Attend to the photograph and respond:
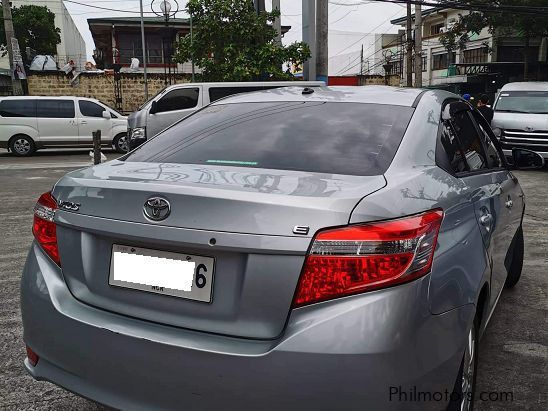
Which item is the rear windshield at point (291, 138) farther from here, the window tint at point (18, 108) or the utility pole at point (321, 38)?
the window tint at point (18, 108)

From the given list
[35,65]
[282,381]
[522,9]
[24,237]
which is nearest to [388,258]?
[282,381]

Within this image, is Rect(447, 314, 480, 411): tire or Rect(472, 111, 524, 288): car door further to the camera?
Rect(472, 111, 524, 288): car door

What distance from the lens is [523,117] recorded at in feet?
40.9

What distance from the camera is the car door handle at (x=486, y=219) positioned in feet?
7.79

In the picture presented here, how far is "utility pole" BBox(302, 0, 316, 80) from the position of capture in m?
12.9

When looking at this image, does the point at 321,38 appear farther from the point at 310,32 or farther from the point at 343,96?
the point at 343,96

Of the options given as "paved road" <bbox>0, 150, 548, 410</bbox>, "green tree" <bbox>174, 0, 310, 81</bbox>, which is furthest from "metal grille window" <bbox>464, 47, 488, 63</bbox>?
"paved road" <bbox>0, 150, 548, 410</bbox>

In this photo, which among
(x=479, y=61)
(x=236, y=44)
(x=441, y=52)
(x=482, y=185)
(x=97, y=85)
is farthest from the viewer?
(x=441, y=52)

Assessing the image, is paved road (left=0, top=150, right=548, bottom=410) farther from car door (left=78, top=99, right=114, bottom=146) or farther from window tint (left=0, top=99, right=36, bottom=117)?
window tint (left=0, top=99, right=36, bottom=117)

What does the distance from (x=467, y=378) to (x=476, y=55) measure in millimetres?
41033

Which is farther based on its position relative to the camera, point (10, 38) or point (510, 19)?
point (510, 19)

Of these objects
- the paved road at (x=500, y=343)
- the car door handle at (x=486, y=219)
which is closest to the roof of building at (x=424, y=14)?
the paved road at (x=500, y=343)

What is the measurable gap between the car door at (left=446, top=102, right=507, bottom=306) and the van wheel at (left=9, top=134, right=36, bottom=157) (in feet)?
49.5

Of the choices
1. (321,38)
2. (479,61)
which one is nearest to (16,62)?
(321,38)
